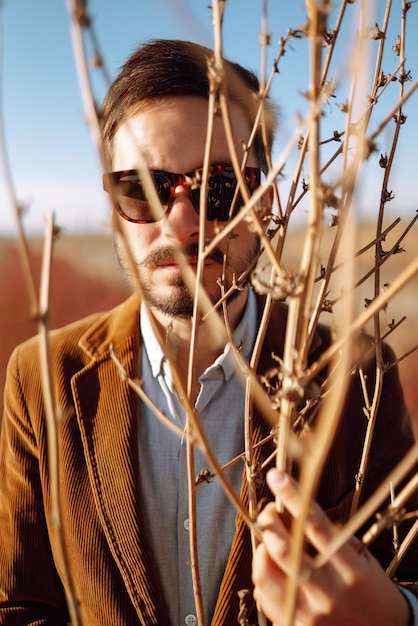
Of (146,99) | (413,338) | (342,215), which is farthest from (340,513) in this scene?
(413,338)

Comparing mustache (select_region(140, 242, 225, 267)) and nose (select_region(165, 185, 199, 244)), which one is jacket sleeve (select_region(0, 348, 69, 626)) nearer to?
mustache (select_region(140, 242, 225, 267))

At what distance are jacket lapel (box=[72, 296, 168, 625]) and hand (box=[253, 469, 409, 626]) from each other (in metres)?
0.68

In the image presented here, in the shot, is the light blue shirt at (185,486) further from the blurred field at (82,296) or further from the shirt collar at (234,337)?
the blurred field at (82,296)

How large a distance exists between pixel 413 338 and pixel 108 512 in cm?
614

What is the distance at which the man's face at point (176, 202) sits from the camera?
1.30 meters

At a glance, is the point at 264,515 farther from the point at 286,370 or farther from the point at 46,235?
the point at 46,235

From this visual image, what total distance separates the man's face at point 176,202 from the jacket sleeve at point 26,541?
478 mm

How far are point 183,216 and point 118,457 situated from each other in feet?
1.96

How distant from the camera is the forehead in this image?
4.28 feet

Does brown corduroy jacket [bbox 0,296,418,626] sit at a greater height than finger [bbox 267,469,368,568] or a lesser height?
lesser

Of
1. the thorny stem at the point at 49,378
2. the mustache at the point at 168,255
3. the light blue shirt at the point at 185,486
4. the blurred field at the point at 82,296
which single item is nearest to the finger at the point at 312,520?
the thorny stem at the point at 49,378

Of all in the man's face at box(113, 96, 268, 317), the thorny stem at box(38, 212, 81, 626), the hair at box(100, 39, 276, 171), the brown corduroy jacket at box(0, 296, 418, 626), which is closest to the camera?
the thorny stem at box(38, 212, 81, 626)

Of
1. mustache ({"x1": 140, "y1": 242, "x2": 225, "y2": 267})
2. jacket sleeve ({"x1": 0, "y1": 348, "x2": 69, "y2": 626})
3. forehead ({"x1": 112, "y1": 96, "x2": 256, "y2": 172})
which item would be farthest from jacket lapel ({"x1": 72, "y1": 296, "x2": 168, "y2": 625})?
forehead ({"x1": 112, "y1": 96, "x2": 256, "y2": 172})

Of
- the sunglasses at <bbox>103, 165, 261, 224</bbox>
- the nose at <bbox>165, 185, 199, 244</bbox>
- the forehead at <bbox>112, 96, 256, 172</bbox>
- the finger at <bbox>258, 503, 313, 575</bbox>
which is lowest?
the finger at <bbox>258, 503, 313, 575</bbox>
